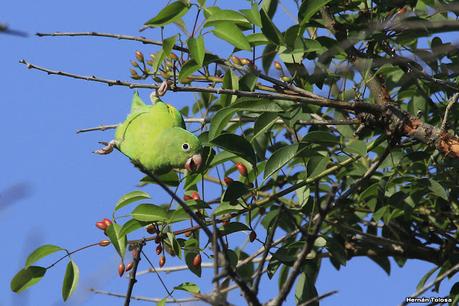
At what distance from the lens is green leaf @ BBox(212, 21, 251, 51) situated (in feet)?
9.86

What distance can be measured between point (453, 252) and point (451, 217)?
0.21m

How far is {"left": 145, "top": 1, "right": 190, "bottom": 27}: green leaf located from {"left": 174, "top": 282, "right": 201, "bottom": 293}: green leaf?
108cm

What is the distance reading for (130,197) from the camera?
3281 millimetres

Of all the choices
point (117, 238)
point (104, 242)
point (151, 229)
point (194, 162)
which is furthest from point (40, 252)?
point (194, 162)

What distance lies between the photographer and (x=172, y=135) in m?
3.67

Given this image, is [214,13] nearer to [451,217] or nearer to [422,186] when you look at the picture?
[422,186]

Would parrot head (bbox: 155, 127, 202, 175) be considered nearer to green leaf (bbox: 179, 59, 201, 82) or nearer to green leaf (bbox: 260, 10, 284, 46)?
green leaf (bbox: 179, 59, 201, 82)

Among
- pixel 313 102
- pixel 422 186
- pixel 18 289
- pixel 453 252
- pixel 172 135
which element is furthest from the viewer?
pixel 453 252

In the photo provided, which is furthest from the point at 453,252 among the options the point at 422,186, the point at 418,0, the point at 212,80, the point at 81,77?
the point at 81,77

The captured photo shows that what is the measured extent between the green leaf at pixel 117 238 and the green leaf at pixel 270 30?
1020 millimetres

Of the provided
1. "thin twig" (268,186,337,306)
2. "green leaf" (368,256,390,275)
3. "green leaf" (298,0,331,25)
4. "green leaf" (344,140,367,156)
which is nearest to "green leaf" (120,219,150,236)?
"green leaf" (344,140,367,156)

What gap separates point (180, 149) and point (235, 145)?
519mm

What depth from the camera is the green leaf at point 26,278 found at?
317 centimetres

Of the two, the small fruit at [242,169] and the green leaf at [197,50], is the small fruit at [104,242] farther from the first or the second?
the green leaf at [197,50]
